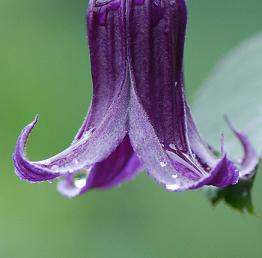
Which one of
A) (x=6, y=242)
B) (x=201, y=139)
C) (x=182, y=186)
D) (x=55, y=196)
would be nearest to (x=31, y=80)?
(x=55, y=196)

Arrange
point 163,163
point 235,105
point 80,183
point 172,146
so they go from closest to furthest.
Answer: point 163,163
point 172,146
point 80,183
point 235,105

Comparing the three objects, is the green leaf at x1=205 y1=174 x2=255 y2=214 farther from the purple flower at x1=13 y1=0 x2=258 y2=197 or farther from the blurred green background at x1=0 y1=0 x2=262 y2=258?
the blurred green background at x1=0 y1=0 x2=262 y2=258

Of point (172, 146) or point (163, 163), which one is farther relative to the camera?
point (172, 146)

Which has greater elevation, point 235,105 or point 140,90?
point 140,90

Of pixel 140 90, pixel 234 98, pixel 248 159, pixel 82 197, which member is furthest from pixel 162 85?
pixel 82 197

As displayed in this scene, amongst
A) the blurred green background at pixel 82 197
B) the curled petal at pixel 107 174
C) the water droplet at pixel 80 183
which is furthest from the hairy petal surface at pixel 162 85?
the blurred green background at pixel 82 197

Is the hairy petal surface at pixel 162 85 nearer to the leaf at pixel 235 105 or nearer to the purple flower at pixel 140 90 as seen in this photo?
the purple flower at pixel 140 90

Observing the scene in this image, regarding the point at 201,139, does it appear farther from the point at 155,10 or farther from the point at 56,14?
Result: the point at 56,14

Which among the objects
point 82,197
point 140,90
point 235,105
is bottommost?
point 82,197

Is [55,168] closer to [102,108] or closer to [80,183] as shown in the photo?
[102,108]
